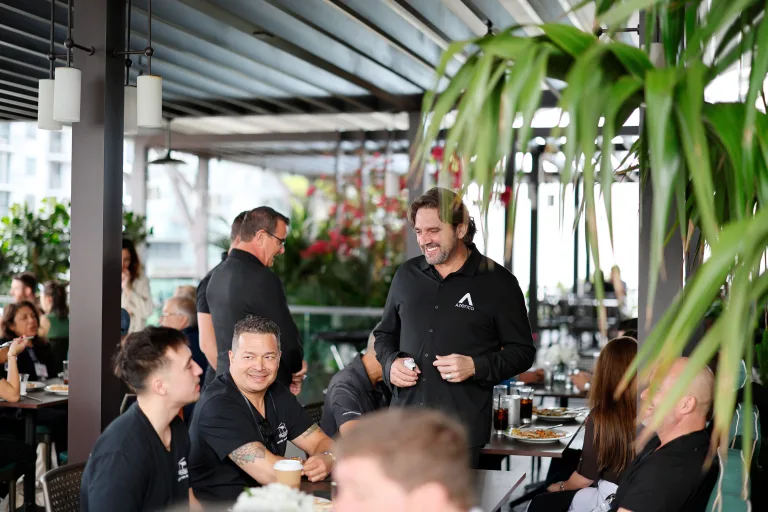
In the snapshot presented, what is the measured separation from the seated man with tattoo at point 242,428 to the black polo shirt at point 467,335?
25.5 inches

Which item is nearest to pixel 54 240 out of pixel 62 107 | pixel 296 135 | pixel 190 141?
pixel 190 141

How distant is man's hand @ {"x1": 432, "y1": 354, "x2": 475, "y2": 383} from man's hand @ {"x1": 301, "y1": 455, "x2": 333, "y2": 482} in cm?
70

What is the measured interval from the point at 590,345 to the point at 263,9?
9.55 metres

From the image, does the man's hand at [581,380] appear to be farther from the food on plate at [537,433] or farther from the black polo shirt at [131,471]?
the black polo shirt at [131,471]

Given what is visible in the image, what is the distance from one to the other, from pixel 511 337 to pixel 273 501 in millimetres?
1896

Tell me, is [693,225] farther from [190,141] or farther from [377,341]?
[190,141]

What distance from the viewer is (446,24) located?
5805 millimetres

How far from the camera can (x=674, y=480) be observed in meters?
2.66

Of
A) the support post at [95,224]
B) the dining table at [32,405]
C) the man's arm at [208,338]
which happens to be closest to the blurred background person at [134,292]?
the dining table at [32,405]

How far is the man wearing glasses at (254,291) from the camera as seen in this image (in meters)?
4.49

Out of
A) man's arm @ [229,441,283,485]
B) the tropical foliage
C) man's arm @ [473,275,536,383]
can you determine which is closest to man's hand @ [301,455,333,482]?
man's arm @ [229,441,283,485]

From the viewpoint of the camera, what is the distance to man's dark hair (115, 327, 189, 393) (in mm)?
2705

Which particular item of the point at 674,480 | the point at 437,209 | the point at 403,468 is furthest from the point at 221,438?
the point at 403,468

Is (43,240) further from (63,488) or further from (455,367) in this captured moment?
(63,488)
